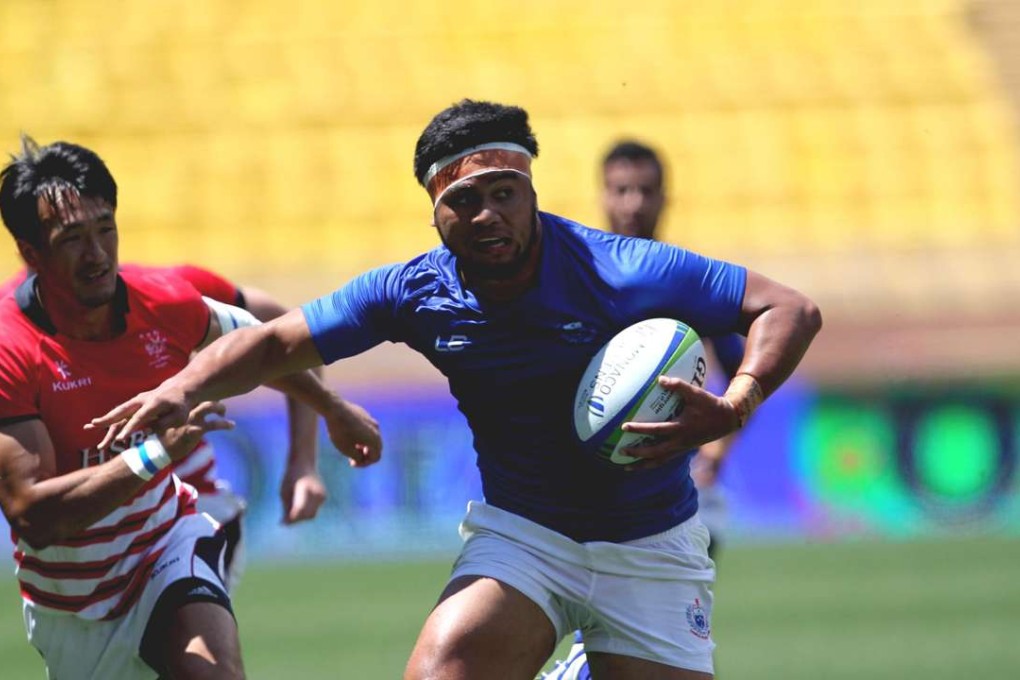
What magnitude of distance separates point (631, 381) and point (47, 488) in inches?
71.9

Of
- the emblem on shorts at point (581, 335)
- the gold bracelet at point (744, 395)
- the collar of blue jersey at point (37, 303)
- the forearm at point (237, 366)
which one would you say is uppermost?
the collar of blue jersey at point (37, 303)

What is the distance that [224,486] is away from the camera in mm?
6484

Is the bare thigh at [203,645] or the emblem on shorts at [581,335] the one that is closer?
the emblem on shorts at [581,335]

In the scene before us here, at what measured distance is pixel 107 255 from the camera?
541cm

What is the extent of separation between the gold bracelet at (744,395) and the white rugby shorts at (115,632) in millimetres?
1920

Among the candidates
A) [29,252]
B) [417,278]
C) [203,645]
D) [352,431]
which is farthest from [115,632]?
[417,278]

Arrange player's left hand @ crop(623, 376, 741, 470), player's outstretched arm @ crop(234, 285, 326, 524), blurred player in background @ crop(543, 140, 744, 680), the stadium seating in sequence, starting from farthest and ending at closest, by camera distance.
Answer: the stadium seating, blurred player in background @ crop(543, 140, 744, 680), player's outstretched arm @ crop(234, 285, 326, 524), player's left hand @ crop(623, 376, 741, 470)

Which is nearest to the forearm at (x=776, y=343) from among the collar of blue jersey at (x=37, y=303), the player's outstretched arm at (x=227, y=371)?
the player's outstretched arm at (x=227, y=371)

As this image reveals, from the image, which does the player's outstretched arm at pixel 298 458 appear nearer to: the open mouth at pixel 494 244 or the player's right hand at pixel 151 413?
the player's right hand at pixel 151 413

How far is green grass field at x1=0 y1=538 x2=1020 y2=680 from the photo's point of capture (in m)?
9.04

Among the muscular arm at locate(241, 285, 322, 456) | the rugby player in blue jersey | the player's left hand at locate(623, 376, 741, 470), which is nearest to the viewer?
the player's left hand at locate(623, 376, 741, 470)

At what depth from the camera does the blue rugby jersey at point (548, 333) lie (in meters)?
5.04

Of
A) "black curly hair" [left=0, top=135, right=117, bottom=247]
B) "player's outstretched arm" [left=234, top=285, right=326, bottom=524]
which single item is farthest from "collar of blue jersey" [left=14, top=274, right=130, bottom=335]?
"player's outstretched arm" [left=234, top=285, right=326, bottom=524]

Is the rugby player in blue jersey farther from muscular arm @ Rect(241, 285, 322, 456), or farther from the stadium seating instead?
the stadium seating
